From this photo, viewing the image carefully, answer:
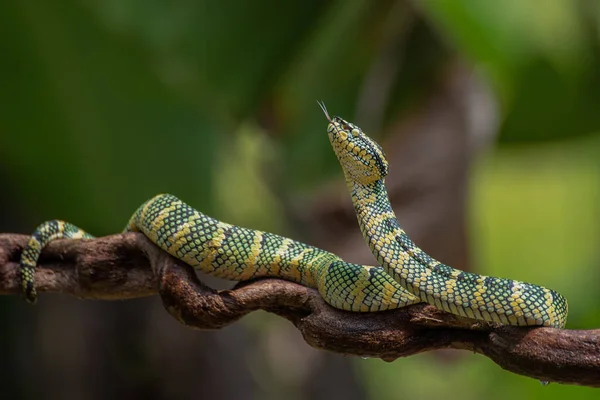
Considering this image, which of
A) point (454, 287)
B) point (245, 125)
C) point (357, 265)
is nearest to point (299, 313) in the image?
point (357, 265)

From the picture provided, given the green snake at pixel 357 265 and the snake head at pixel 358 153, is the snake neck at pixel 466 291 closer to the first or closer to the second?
the green snake at pixel 357 265

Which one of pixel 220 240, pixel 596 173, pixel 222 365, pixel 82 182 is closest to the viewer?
pixel 220 240

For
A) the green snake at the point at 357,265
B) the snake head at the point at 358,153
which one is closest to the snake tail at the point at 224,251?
the green snake at the point at 357,265

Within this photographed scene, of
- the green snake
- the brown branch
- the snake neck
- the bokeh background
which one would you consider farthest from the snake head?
the bokeh background

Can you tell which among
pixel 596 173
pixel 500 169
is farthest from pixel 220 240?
pixel 500 169

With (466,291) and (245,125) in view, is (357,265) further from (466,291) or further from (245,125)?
(245,125)

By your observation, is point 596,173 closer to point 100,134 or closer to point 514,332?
point 100,134
